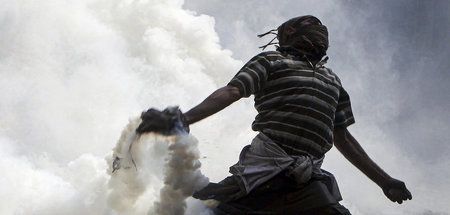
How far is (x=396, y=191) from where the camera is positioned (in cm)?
401

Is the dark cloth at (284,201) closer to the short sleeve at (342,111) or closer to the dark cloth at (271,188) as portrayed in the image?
the dark cloth at (271,188)

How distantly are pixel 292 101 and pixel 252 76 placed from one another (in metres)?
0.38

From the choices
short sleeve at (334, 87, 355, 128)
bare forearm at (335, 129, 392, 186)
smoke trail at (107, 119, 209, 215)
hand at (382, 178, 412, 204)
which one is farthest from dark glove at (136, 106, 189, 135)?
hand at (382, 178, 412, 204)

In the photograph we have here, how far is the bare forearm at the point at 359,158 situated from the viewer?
13.3 feet

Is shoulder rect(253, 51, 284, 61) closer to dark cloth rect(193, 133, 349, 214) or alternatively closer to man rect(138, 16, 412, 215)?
man rect(138, 16, 412, 215)

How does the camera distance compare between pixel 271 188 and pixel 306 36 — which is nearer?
pixel 271 188

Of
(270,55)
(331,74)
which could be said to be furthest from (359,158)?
(270,55)

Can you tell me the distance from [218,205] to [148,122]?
993 millimetres

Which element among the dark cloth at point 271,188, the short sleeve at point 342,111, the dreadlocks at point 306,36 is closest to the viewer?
the dark cloth at point 271,188

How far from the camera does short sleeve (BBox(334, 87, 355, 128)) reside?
13.0 ft

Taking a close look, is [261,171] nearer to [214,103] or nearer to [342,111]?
[214,103]

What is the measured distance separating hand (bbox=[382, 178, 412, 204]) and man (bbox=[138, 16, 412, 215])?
0.61 meters

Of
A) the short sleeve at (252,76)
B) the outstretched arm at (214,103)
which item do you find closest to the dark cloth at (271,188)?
the short sleeve at (252,76)

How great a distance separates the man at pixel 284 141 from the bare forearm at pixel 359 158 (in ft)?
1.41
